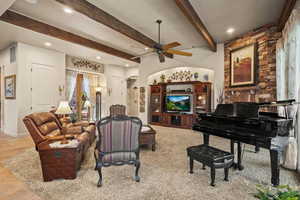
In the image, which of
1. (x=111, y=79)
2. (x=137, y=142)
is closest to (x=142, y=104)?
(x=111, y=79)

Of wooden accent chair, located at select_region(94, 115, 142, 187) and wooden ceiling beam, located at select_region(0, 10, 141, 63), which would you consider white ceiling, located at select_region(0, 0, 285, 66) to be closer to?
wooden ceiling beam, located at select_region(0, 10, 141, 63)

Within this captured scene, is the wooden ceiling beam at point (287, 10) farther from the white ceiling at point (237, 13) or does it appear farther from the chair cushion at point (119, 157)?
the chair cushion at point (119, 157)

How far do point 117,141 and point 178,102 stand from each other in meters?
4.77

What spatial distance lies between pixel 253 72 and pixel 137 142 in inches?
Result: 164

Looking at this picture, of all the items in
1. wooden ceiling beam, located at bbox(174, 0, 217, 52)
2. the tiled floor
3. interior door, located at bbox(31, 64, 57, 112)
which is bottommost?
the tiled floor

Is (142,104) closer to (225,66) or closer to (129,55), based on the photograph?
(129,55)

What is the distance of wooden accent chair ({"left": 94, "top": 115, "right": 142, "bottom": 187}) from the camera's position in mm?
2170

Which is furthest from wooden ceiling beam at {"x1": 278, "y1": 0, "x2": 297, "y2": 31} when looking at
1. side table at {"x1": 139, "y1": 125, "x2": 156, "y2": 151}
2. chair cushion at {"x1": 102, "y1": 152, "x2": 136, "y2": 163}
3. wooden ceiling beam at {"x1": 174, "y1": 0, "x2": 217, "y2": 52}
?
chair cushion at {"x1": 102, "y1": 152, "x2": 136, "y2": 163}

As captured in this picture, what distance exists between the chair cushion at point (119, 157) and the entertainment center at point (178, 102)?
4.15 meters

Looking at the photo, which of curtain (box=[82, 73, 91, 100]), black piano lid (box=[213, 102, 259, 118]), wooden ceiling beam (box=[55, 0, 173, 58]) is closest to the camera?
black piano lid (box=[213, 102, 259, 118])

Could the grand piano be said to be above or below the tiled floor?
above

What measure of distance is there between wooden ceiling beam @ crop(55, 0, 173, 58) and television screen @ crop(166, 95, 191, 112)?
2.86m

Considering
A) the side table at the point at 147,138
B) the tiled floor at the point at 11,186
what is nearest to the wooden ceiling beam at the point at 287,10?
the side table at the point at 147,138

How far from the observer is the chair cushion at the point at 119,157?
2.20 meters
